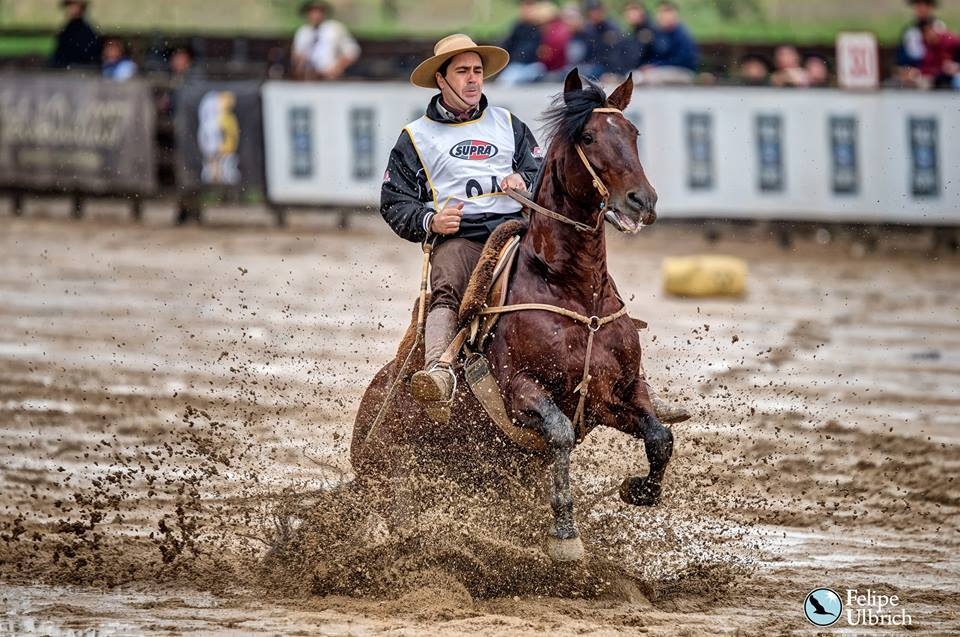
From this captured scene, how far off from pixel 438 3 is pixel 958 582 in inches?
687

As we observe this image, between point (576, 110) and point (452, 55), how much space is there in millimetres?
773

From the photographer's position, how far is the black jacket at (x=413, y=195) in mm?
7277

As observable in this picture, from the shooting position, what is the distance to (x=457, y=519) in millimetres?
7148

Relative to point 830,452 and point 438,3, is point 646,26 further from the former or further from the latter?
point 830,452

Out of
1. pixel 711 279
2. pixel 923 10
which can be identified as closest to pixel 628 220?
pixel 711 279

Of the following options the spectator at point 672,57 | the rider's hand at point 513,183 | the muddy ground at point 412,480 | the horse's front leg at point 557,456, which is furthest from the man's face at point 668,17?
the horse's front leg at point 557,456

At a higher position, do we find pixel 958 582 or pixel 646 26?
A: pixel 646 26

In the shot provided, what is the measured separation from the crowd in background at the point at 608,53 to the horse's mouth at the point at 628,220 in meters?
10.6

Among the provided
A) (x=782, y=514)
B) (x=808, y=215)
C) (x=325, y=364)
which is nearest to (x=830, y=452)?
(x=782, y=514)

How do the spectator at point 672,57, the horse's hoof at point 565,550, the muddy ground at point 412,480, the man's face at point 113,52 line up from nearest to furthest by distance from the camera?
the horse's hoof at point 565,550 → the muddy ground at point 412,480 → the spectator at point 672,57 → the man's face at point 113,52

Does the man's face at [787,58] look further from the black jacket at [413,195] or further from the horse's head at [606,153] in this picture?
the horse's head at [606,153]

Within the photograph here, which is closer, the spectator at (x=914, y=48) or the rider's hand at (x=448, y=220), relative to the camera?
the rider's hand at (x=448, y=220)

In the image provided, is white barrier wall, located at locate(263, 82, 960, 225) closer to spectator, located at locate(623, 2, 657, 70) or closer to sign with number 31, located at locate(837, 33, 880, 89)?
spectator, located at locate(623, 2, 657, 70)

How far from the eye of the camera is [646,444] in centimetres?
695
